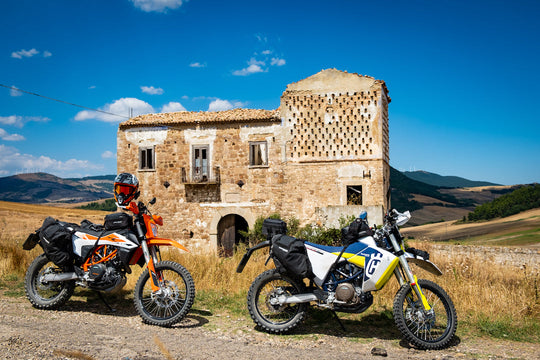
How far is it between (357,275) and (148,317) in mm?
2507

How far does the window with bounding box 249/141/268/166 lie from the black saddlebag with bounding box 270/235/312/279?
47.2ft

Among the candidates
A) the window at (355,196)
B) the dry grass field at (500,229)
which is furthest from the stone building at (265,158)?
the dry grass field at (500,229)

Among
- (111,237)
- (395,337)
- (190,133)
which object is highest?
(190,133)

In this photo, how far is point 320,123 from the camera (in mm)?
18766

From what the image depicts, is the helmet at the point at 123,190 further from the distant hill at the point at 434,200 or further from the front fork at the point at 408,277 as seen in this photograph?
the distant hill at the point at 434,200

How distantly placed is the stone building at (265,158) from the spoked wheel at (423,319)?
1215 centimetres

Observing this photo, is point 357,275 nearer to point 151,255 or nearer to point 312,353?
point 312,353

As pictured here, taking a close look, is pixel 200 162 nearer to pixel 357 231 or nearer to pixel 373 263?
pixel 357 231

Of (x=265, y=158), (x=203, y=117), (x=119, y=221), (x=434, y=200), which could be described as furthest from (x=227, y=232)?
Result: (x=434, y=200)

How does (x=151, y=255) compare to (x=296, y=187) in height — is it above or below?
below

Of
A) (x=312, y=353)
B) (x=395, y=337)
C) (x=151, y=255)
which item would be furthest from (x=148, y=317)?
(x=395, y=337)

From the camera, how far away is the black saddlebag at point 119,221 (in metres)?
5.46

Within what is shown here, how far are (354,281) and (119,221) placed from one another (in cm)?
308

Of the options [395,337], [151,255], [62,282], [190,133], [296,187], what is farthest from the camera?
[190,133]
